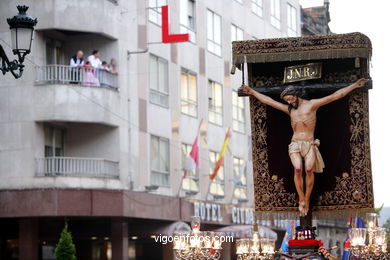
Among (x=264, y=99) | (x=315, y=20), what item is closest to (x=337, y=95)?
(x=264, y=99)

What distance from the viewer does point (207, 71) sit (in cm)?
4750

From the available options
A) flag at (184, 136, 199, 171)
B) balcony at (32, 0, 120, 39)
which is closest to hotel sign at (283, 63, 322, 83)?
balcony at (32, 0, 120, 39)

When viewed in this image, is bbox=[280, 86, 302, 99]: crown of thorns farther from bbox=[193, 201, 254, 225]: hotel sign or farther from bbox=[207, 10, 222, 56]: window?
bbox=[207, 10, 222, 56]: window

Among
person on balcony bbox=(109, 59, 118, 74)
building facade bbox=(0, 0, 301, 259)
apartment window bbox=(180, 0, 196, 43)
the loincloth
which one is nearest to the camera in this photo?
the loincloth

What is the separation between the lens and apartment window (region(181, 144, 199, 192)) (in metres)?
43.6

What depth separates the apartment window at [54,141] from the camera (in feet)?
124

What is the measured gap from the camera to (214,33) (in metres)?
48.8

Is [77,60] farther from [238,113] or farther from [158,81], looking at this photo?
[238,113]

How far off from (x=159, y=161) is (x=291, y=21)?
70.9ft

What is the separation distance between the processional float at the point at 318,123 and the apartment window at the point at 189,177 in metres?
25.9

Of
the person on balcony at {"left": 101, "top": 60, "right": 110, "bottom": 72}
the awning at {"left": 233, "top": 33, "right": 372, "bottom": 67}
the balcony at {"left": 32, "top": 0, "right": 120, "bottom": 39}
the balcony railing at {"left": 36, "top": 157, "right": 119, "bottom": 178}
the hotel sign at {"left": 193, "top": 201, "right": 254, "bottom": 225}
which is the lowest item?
the hotel sign at {"left": 193, "top": 201, "right": 254, "bottom": 225}

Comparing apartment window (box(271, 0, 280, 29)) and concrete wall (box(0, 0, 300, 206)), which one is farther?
apartment window (box(271, 0, 280, 29))

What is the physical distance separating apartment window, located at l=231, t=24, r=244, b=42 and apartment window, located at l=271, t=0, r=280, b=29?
17.9 feet

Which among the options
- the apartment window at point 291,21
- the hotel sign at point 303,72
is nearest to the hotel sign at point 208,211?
the apartment window at point 291,21
